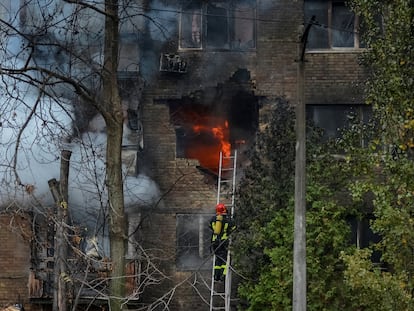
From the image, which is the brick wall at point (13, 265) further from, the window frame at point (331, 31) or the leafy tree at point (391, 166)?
the window frame at point (331, 31)

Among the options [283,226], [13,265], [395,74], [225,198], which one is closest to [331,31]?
[225,198]

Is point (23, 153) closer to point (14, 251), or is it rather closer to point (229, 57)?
point (14, 251)

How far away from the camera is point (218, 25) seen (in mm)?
A: 16844

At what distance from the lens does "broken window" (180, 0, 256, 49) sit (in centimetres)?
1670

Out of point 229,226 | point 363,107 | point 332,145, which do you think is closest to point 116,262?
point 229,226

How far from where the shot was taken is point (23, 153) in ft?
53.7

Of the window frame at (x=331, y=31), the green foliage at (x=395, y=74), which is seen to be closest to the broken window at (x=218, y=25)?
the window frame at (x=331, y=31)

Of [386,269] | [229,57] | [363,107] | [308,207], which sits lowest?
[386,269]

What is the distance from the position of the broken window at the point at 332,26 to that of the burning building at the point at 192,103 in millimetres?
29

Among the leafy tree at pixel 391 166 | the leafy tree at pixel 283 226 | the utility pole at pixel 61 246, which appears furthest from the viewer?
the leafy tree at pixel 283 226

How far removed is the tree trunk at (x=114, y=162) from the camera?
12141 millimetres

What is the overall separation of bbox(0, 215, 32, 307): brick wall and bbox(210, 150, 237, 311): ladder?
397cm

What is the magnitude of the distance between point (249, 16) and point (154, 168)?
3965 millimetres

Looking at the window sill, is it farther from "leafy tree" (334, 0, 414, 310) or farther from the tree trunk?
the tree trunk
